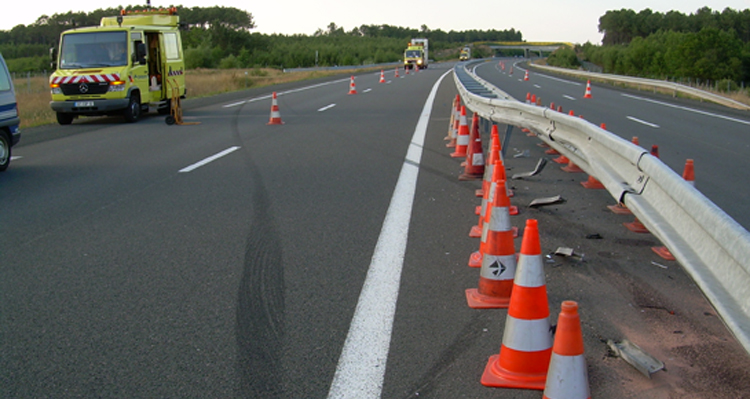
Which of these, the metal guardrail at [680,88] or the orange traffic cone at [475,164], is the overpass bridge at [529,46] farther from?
the orange traffic cone at [475,164]

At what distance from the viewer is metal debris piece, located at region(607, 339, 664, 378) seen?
11.5ft

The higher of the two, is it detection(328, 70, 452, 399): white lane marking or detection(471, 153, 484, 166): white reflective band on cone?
detection(471, 153, 484, 166): white reflective band on cone

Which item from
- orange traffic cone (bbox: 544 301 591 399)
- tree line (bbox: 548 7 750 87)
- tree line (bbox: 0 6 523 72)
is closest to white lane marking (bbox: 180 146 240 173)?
orange traffic cone (bbox: 544 301 591 399)

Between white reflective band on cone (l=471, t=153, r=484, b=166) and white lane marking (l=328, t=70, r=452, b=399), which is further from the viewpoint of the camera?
white reflective band on cone (l=471, t=153, r=484, b=166)

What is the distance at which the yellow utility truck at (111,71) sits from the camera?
16922mm

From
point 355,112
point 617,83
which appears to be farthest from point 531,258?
A: point 617,83

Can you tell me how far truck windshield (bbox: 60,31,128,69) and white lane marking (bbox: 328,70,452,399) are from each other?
42.2 ft

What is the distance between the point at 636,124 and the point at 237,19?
375 feet

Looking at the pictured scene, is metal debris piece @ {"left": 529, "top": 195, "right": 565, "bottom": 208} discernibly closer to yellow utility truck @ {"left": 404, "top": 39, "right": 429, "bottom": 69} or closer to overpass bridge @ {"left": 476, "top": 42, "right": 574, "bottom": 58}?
yellow utility truck @ {"left": 404, "top": 39, "right": 429, "bottom": 69}

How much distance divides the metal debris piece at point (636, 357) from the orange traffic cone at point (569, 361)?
2.00 ft

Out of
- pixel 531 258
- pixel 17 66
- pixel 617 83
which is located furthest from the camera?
pixel 17 66

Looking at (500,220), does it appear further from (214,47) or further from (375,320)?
(214,47)

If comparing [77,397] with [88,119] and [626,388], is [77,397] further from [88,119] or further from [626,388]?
[88,119]

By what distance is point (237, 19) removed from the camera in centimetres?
12225
